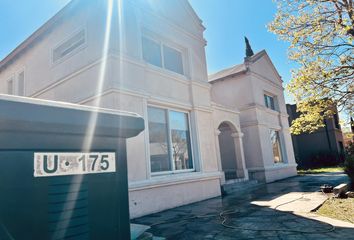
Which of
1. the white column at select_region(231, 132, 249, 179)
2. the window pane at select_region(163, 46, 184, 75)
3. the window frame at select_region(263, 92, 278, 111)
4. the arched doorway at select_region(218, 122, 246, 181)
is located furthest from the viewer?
the window frame at select_region(263, 92, 278, 111)

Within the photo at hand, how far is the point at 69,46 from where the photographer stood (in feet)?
28.4

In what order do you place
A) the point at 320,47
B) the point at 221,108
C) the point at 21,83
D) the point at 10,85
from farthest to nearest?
the point at 221,108 → the point at 10,85 → the point at 21,83 → the point at 320,47

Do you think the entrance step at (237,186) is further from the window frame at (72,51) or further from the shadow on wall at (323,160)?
the shadow on wall at (323,160)

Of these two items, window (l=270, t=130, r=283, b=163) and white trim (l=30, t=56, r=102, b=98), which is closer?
white trim (l=30, t=56, r=102, b=98)

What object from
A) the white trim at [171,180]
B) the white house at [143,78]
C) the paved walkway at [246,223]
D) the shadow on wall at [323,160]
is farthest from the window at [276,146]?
the shadow on wall at [323,160]

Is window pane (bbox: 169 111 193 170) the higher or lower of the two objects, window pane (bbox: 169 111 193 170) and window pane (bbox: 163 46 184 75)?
the lower

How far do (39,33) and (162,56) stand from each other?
463 cm

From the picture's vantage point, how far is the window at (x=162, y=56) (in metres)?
8.27

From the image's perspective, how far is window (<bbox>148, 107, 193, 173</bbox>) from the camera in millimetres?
7703

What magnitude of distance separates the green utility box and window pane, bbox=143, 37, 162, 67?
7135 millimetres

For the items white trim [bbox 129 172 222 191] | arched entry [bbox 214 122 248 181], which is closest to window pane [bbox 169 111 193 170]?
white trim [bbox 129 172 222 191]

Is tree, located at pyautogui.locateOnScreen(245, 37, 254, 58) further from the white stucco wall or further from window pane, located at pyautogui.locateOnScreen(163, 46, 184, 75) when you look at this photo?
window pane, located at pyautogui.locateOnScreen(163, 46, 184, 75)

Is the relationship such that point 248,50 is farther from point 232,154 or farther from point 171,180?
point 171,180

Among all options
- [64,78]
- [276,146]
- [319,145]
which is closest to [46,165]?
[64,78]
